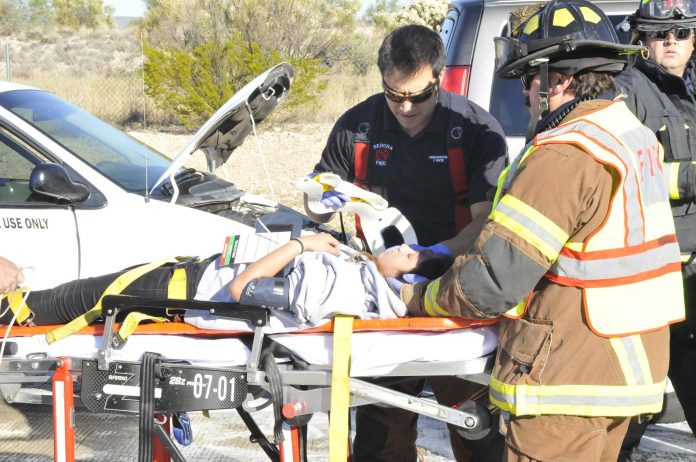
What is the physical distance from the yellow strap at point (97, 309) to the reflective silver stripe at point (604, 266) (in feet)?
5.23

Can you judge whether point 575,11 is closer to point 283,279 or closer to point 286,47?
point 283,279

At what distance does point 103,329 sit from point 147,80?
1211cm

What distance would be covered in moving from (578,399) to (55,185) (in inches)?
121

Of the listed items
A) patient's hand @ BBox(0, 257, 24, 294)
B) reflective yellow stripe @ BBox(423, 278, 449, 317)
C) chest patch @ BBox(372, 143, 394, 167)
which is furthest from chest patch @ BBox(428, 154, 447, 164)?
patient's hand @ BBox(0, 257, 24, 294)

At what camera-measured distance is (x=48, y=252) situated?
4641 mm

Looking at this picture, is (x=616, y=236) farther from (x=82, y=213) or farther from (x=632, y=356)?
(x=82, y=213)

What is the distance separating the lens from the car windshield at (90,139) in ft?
16.3

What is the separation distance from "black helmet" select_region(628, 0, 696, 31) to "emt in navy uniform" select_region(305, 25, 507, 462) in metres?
0.86

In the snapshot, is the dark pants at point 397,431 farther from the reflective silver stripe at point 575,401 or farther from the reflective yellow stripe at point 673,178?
the reflective yellow stripe at point 673,178

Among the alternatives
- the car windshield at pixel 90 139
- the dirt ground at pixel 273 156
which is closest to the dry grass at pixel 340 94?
the dirt ground at pixel 273 156

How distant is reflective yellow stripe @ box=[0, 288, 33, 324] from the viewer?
338cm

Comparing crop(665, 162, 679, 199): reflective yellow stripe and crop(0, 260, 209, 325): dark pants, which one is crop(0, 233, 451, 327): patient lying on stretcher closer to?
crop(0, 260, 209, 325): dark pants

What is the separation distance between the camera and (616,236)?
247 cm

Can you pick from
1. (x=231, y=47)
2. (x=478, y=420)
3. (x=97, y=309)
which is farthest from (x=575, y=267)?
(x=231, y=47)
